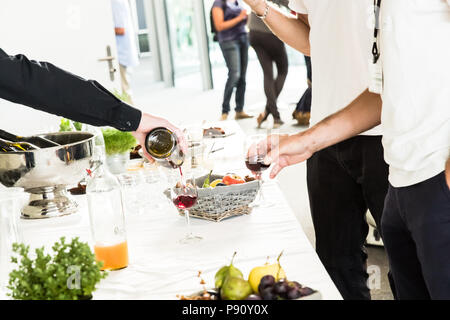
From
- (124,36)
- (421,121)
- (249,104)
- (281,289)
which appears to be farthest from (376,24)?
(249,104)

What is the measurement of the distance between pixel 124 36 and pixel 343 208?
4546 millimetres

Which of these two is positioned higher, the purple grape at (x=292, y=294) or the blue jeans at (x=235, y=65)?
the purple grape at (x=292, y=294)

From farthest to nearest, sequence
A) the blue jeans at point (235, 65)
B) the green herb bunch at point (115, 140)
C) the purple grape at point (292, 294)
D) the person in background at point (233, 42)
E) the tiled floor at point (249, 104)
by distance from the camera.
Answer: the blue jeans at point (235, 65), the person in background at point (233, 42), the tiled floor at point (249, 104), the green herb bunch at point (115, 140), the purple grape at point (292, 294)

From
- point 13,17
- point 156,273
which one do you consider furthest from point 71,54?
point 156,273

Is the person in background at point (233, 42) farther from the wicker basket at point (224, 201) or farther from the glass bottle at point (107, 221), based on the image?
the glass bottle at point (107, 221)

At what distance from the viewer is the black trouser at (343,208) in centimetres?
201

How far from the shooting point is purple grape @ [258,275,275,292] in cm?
117

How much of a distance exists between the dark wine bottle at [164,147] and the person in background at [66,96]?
2 cm

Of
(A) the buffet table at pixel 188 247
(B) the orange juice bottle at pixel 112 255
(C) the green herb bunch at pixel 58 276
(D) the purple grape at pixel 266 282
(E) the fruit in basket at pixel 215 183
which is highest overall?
(C) the green herb bunch at pixel 58 276

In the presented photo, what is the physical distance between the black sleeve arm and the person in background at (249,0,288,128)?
4.51 m

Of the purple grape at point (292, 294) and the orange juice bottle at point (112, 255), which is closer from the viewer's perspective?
the purple grape at point (292, 294)

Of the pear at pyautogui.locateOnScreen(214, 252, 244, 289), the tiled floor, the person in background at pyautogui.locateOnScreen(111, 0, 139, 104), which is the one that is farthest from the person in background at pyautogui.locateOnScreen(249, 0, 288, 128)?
the pear at pyautogui.locateOnScreen(214, 252, 244, 289)

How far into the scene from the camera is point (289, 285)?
45.8 inches

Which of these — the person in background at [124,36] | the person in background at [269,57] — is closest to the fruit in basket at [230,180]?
the person in background at [124,36]
